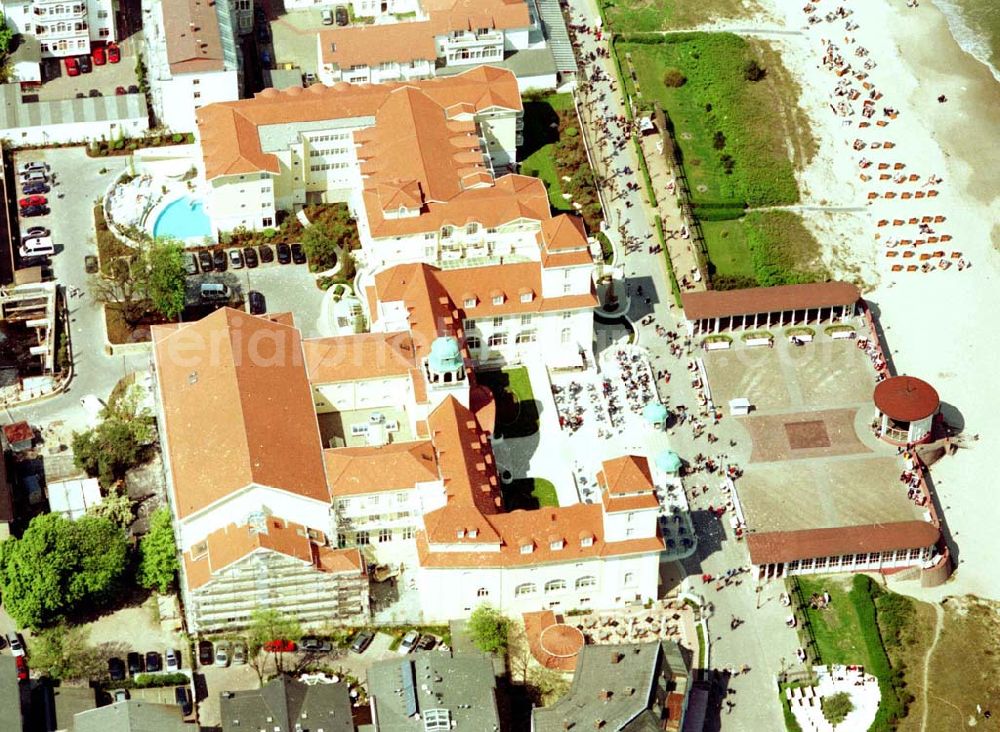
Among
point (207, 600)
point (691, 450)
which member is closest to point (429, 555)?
point (207, 600)

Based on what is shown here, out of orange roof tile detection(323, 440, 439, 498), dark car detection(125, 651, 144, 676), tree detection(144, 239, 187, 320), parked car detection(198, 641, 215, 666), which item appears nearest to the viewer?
dark car detection(125, 651, 144, 676)

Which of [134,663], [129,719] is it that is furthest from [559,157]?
[129,719]

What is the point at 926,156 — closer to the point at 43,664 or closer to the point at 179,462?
the point at 179,462

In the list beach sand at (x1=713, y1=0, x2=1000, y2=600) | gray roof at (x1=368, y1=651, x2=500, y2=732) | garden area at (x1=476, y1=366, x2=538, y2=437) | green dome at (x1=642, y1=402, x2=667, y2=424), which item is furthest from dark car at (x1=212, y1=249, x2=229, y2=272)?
beach sand at (x1=713, y1=0, x2=1000, y2=600)

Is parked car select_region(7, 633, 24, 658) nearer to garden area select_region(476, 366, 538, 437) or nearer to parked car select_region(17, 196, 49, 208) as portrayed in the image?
garden area select_region(476, 366, 538, 437)

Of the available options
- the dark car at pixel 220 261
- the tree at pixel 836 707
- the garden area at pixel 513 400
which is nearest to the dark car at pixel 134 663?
the garden area at pixel 513 400

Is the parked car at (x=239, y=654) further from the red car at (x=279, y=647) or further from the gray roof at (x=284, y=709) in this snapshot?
the gray roof at (x=284, y=709)

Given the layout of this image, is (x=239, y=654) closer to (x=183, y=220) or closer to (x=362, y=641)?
(x=362, y=641)
